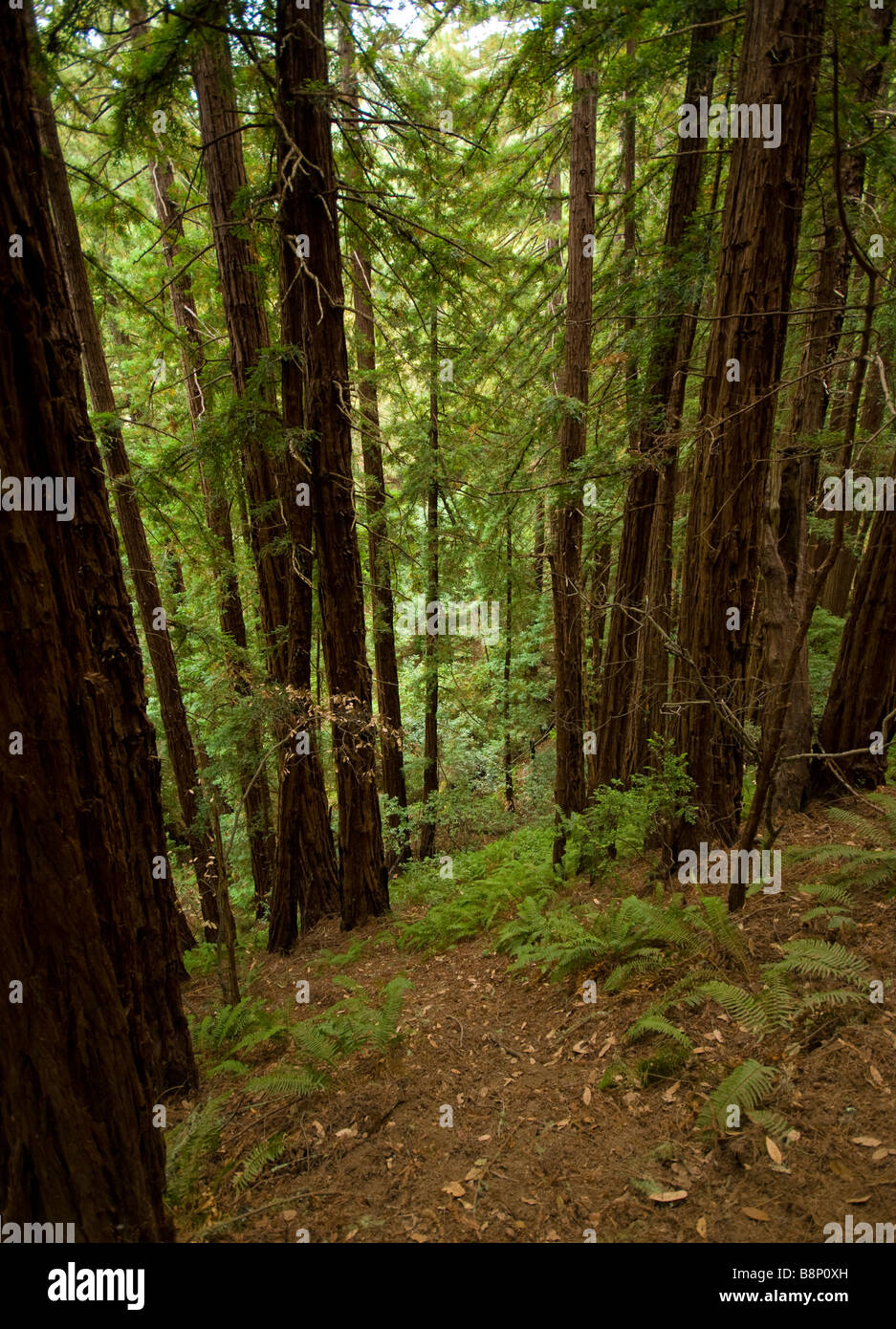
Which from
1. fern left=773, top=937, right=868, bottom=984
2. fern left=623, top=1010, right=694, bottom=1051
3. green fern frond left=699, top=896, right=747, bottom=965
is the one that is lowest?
fern left=623, top=1010, right=694, bottom=1051

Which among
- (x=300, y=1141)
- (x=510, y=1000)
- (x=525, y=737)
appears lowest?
(x=525, y=737)

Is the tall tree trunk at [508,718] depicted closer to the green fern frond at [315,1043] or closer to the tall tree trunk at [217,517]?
the tall tree trunk at [217,517]

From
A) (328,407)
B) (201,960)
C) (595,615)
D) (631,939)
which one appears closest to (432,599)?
(595,615)

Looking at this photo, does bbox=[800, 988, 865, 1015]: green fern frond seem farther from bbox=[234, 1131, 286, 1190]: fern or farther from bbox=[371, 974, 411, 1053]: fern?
bbox=[234, 1131, 286, 1190]: fern

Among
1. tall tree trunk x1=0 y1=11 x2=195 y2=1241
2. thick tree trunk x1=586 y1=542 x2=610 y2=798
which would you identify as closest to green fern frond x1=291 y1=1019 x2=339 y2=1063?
tall tree trunk x1=0 y1=11 x2=195 y2=1241

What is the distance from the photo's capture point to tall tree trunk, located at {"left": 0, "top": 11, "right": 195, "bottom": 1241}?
2.18m

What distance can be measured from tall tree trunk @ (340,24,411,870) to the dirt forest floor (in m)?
4.25

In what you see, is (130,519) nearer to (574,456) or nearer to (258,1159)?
(574,456)

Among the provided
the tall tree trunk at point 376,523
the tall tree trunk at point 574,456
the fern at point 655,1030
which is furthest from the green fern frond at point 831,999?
the tall tree trunk at point 376,523

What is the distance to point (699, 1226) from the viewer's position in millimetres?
2516
